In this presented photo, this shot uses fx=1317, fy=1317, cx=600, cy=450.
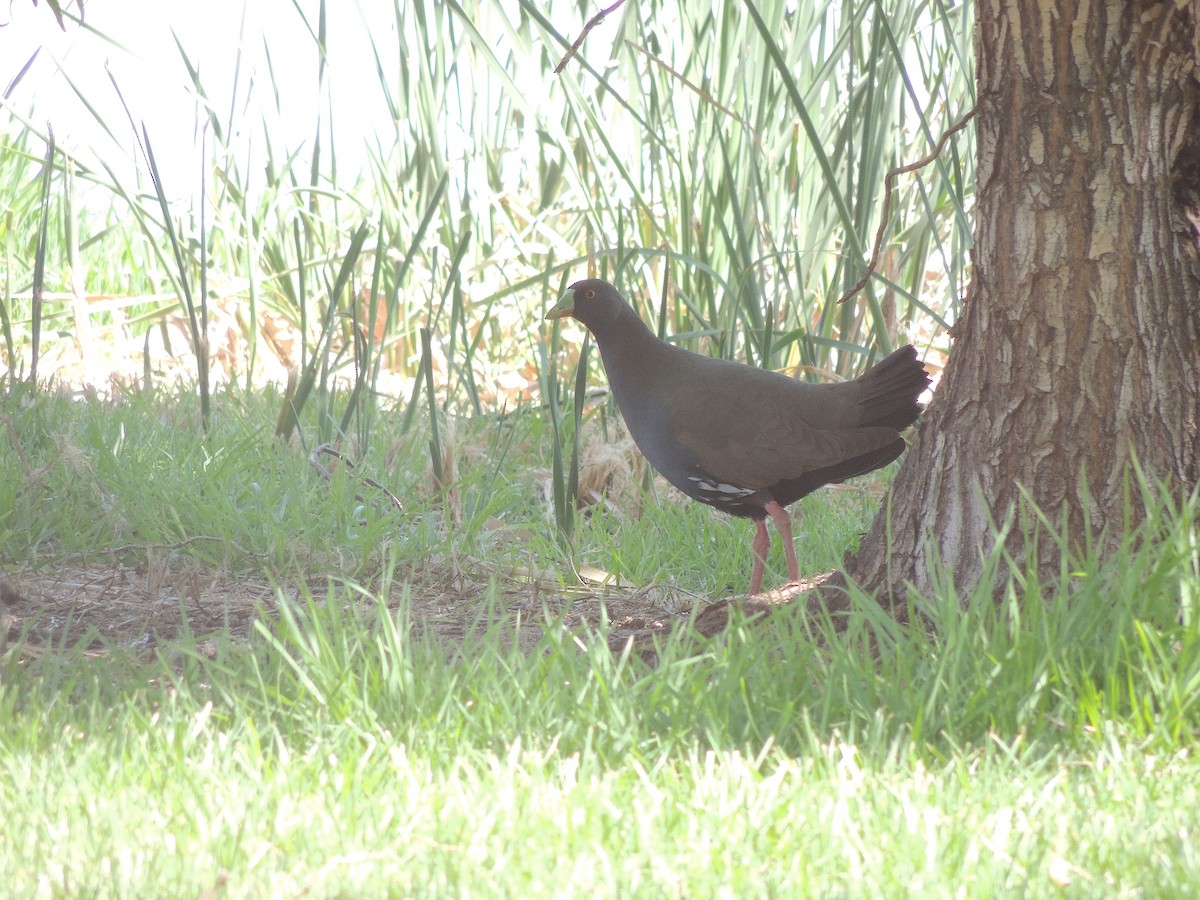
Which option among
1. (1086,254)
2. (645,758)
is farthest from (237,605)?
(1086,254)

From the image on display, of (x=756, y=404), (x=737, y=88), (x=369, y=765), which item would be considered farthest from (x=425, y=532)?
(x=737, y=88)

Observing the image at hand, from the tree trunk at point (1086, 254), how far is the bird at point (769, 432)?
62 centimetres

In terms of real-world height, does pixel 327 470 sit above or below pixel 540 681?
above

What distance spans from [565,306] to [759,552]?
34.9 inches

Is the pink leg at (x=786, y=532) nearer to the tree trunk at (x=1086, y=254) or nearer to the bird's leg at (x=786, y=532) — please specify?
the bird's leg at (x=786, y=532)

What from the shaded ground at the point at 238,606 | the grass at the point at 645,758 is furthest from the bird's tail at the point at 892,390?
the grass at the point at 645,758

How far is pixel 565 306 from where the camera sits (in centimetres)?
356

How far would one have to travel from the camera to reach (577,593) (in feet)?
10.1

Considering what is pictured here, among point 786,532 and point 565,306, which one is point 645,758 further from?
point 565,306

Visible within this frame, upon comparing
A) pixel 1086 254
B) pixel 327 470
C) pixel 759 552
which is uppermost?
pixel 1086 254

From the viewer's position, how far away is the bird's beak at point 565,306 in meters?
3.54

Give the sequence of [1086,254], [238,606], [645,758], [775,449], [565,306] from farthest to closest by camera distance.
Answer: [565,306], [775,449], [238,606], [1086,254], [645,758]

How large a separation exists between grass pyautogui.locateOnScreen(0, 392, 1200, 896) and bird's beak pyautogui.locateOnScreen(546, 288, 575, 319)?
1240 millimetres

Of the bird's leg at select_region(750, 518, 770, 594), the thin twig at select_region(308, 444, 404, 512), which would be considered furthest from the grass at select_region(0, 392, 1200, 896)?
the thin twig at select_region(308, 444, 404, 512)
